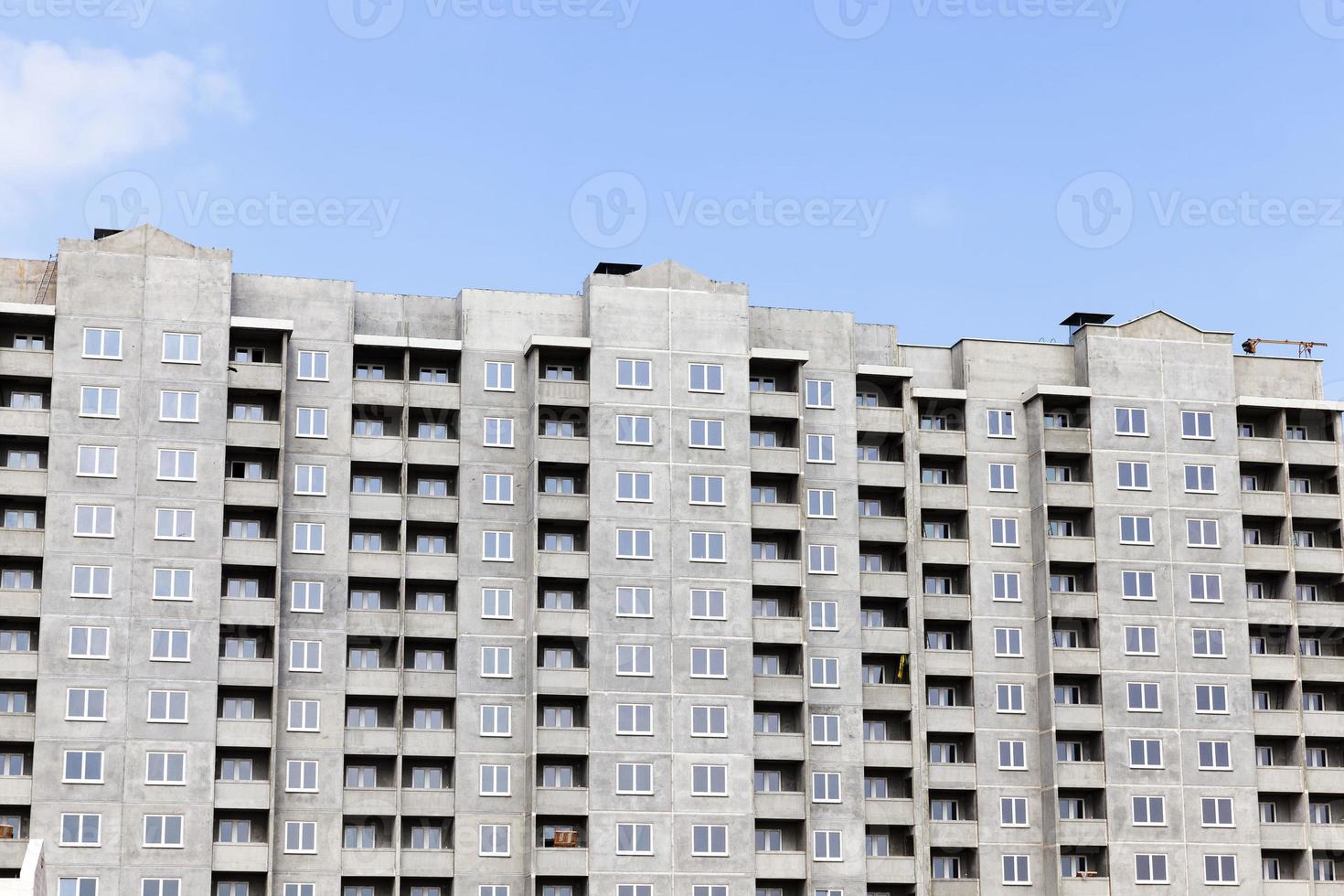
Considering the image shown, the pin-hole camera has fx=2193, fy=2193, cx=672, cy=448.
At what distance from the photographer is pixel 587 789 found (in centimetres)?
10550

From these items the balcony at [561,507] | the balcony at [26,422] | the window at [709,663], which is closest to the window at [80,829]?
the balcony at [26,422]

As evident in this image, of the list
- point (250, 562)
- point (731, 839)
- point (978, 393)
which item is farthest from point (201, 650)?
point (978, 393)

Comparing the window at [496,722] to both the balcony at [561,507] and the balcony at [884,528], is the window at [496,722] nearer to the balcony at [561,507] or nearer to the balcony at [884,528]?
the balcony at [561,507]

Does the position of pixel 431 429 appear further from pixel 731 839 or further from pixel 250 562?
pixel 731 839

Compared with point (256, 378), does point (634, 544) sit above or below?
below

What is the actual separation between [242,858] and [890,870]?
32.0 meters

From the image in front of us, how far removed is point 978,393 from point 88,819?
50.6 meters

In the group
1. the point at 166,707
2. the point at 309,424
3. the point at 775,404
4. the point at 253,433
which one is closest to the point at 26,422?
the point at 253,433

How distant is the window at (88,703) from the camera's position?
331 feet

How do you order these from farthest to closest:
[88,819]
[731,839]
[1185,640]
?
[1185,640] → [731,839] → [88,819]

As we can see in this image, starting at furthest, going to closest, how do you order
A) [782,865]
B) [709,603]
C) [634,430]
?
[634,430]
[709,603]
[782,865]

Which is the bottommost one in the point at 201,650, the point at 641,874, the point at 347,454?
the point at 641,874

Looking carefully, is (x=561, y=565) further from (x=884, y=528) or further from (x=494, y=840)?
(x=884, y=528)

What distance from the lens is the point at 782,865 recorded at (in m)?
108
